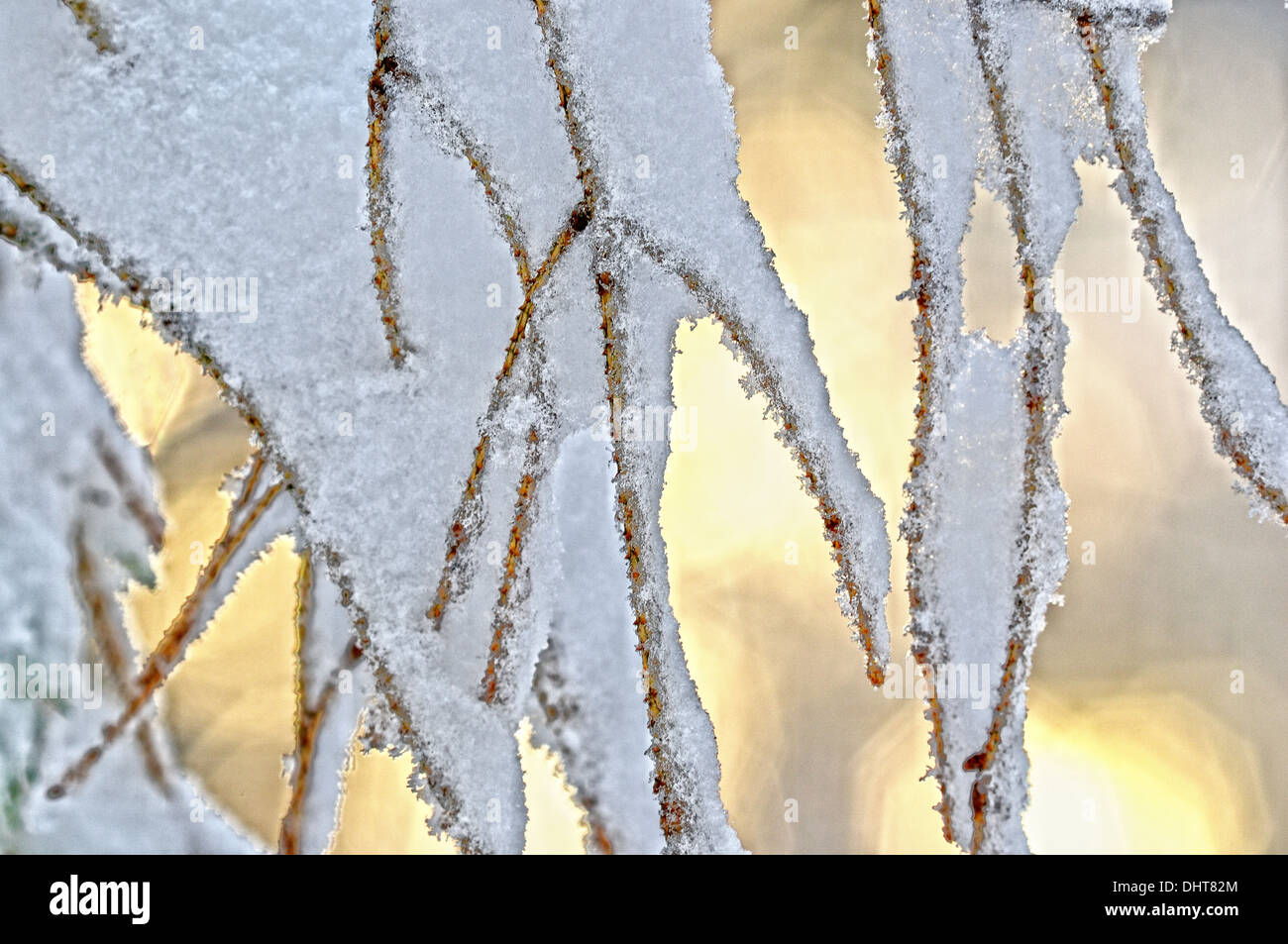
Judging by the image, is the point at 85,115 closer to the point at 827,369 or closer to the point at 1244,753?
the point at 827,369

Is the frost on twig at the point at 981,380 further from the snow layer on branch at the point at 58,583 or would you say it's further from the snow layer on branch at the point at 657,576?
the snow layer on branch at the point at 58,583

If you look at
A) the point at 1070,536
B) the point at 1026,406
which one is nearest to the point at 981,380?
the point at 1026,406

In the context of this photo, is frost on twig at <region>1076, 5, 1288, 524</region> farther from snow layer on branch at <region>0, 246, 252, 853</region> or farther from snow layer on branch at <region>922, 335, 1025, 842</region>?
snow layer on branch at <region>0, 246, 252, 853</region>

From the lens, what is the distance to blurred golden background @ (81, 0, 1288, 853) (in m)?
0.23

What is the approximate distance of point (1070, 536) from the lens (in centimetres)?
25

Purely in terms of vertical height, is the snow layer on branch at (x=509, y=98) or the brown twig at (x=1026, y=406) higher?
the snow layer on branch at (x=509, y=98)

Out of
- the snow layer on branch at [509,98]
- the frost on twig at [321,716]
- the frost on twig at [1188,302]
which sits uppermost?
the snow layer on branch at [509,98]

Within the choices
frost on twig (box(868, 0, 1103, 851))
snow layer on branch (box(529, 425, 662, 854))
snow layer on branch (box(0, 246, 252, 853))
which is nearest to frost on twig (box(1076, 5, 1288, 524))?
frost on twig (box(868, 0, 1103, 851))

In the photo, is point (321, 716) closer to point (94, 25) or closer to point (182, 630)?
point (182, 630)

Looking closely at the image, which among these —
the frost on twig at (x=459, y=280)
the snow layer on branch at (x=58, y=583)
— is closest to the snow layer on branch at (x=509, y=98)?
the frost on twig at (x=459, y=280)

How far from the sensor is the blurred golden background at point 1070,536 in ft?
0.75
